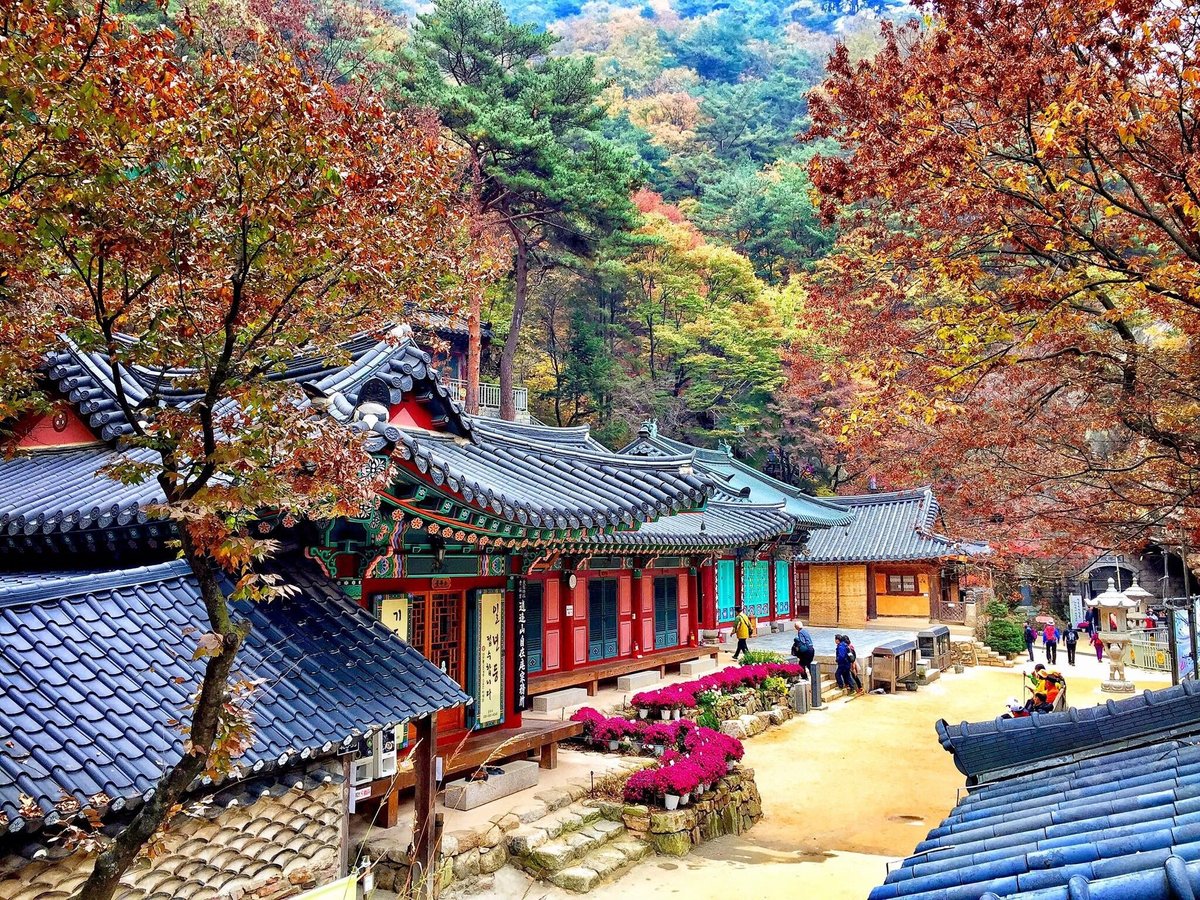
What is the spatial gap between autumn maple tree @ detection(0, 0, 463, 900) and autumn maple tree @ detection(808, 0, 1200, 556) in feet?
14.4

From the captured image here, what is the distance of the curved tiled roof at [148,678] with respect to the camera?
15.1 feet

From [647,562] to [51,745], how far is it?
15.3m

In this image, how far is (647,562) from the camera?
1919 centimetres

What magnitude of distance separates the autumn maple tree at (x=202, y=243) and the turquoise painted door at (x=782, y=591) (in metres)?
28.4

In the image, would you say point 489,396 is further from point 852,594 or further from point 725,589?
point 852,594

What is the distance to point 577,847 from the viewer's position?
897 centimetres

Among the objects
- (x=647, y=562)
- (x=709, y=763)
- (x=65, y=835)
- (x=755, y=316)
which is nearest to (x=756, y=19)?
(x=755, y=316)

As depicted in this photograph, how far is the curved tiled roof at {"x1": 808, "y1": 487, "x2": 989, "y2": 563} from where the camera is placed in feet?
96.6

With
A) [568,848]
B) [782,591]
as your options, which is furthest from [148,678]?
[782,591]

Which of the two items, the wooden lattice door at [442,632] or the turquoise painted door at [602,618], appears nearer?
the wooden lattice door at [442,632]

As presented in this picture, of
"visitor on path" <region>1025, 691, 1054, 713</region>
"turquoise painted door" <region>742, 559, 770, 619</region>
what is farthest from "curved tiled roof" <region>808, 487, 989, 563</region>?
"visitor on path" <region>1025, 691, 1054, 713</region>

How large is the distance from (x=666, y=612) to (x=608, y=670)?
12.9 ft

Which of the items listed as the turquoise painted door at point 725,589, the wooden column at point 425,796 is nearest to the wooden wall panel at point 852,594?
the turquoise painted door at point 725,589

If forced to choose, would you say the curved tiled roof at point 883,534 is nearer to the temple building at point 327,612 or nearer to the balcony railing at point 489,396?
the balcony railing at point 489,396
